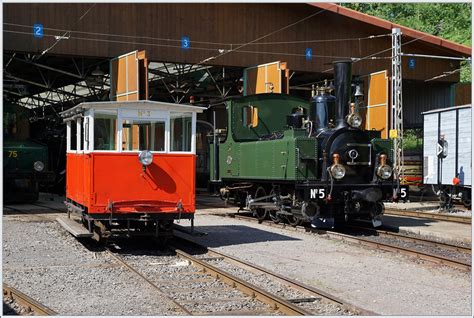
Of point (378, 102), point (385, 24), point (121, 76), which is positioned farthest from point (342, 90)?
point (385, 24)

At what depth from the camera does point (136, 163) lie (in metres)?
10.5

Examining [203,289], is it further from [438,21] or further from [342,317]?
[438,21]

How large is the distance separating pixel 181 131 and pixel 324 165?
3.76 m

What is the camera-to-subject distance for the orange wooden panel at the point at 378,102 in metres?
24.7

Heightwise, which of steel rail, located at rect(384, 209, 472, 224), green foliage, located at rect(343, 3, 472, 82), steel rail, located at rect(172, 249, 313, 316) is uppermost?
green foliage, located at rect(343, 3, 472, 82)

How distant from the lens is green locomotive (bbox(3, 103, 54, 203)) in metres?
20.1

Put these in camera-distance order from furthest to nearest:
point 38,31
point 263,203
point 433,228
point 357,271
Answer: point 38,31, point 263,203, point 433,228, point 357,271

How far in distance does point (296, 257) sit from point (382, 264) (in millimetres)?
1398

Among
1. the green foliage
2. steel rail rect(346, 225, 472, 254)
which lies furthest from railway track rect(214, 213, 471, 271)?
the green foliage

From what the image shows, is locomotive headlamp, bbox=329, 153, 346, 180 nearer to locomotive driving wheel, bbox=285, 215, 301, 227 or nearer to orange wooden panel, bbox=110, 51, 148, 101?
locomotive driving wheel, bbox=285, 215, 301, 227

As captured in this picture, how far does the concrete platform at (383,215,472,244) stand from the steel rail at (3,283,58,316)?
8669mm

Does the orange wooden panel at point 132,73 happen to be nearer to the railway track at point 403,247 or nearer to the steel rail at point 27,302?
the railway track at point 403,247

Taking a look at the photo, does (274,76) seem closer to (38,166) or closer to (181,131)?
(38,166)

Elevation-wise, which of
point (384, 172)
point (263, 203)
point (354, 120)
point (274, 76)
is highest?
point (274, 76)
